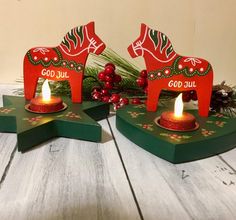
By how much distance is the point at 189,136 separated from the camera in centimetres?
47

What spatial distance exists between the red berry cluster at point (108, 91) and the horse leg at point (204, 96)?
0.51 feet

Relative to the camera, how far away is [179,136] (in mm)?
470

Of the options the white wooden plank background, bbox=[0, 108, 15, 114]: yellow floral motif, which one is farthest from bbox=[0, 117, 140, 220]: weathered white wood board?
bbox=[0, 108, 15, 114]: yellow floral motif

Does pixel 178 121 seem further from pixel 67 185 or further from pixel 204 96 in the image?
pixel 67 185

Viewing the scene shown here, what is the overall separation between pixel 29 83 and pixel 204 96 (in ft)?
1.17

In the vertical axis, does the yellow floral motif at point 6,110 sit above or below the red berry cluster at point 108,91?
below

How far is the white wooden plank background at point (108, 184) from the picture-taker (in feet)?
1.11

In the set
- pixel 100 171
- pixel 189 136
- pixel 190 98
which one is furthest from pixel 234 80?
pixel 100 171

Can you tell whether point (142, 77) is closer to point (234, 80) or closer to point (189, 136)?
point (189, 136)

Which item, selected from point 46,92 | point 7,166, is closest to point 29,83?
point 46,92

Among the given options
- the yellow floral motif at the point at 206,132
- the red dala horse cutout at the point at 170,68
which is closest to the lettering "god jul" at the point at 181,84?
the red dala horse cutout at the point at 170,68

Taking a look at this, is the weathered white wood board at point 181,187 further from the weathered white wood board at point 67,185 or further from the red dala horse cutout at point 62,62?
the red dala horse cutout at point 62,62

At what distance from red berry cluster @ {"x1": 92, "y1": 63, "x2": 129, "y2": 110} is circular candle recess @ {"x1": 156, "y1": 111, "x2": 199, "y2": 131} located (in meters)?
0.15

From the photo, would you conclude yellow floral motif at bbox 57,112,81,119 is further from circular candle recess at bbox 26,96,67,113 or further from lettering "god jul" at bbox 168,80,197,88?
lettering "god jul" at bbox 168,80,197,88
